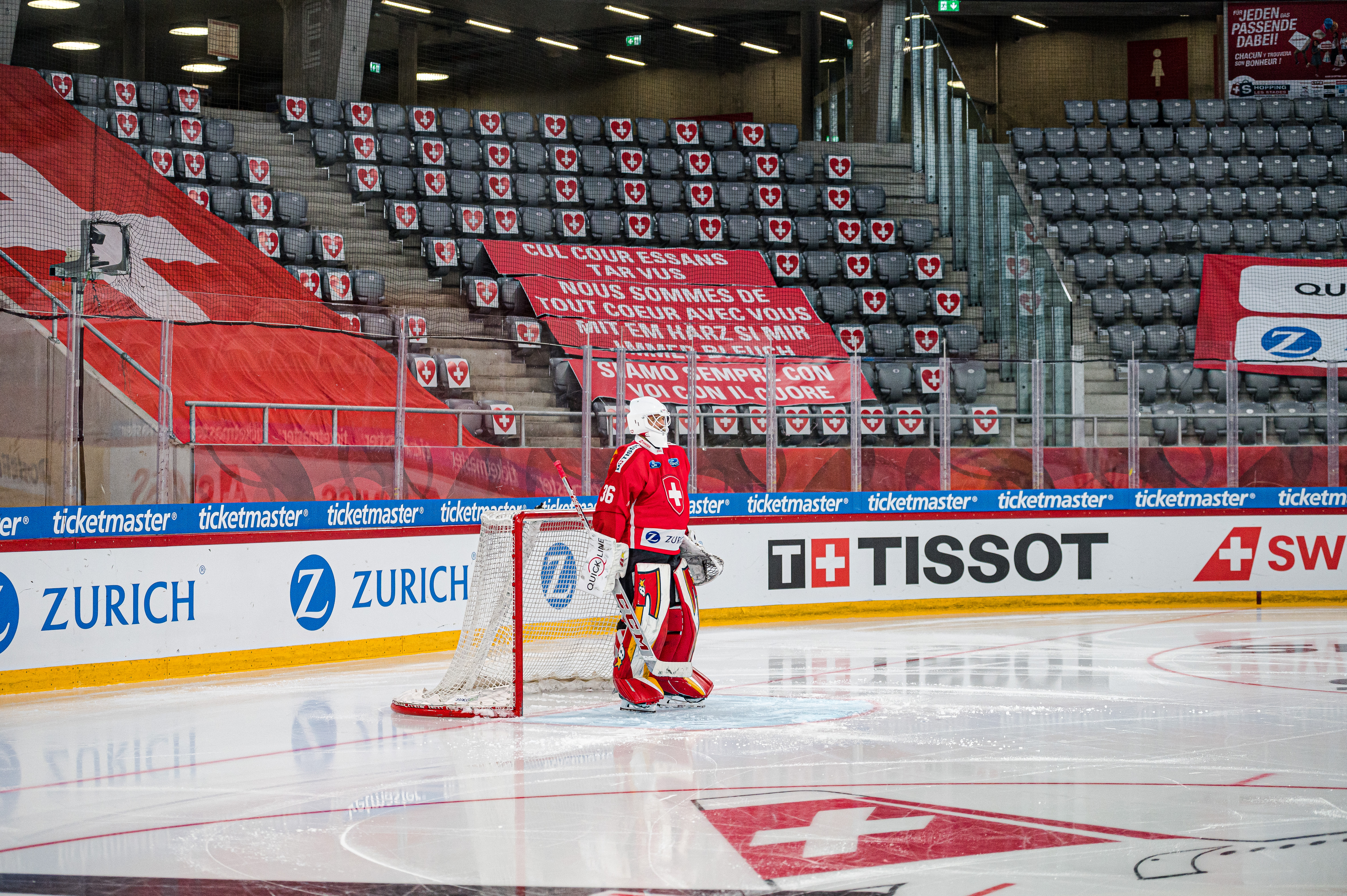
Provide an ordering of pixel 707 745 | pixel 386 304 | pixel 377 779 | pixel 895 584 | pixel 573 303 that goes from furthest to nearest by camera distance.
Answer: pixel 573 303 → pixel 386 304 → pixel 895 584 → pixel 707 745 → pixel 377 779

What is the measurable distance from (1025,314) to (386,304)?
21.7 feet

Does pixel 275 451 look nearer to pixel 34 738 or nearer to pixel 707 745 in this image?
pixel 34 738

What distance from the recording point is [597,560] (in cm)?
665

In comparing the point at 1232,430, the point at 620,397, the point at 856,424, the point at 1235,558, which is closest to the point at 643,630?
the point at 620,397

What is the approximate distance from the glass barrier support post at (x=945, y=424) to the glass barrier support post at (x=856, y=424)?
0.72m

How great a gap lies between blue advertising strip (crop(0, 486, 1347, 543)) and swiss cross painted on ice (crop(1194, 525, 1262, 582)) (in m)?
0.24

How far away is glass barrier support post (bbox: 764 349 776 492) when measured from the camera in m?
11.4

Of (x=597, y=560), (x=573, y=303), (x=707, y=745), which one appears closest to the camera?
(x=707, y=745)

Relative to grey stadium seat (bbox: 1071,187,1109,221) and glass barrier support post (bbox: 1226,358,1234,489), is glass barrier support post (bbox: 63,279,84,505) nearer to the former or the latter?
glass barrier support post (bbox: 1226,358,1234,489)

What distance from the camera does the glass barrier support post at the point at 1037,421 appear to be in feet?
40.4

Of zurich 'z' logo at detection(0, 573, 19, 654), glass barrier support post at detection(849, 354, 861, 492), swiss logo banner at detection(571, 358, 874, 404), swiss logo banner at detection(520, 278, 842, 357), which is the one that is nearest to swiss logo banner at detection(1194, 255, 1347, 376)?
swiss logo banner at detection(520, 278, 842, 357)

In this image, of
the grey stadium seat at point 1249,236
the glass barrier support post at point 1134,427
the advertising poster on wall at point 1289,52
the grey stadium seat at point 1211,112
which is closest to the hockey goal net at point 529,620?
the glass barrier support post at point 1134,427

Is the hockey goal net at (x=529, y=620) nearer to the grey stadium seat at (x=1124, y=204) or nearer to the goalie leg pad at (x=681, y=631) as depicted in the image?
the goalie leg pad at (x=681, y=631)

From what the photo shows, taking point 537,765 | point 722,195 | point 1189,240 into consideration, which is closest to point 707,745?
point 537,765
